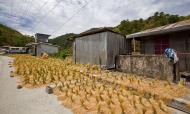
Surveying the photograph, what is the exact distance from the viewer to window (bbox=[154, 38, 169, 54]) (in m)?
11.0

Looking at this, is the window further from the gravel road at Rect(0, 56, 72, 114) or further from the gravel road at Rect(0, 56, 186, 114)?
the gravel road at Rect(0, 56, 72, 114)

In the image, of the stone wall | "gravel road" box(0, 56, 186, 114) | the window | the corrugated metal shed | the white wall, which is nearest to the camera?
"gravel road" box(0, 56, 186, 114)

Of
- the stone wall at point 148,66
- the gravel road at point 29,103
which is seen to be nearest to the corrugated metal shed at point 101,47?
the stone wall at point 148,66

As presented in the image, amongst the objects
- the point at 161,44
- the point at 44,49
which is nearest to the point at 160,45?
the point at 161,44

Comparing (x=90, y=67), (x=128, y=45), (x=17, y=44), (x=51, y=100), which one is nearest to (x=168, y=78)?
(x=51, y=100)

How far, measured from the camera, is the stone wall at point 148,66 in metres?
7.91

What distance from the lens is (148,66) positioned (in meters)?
9.03

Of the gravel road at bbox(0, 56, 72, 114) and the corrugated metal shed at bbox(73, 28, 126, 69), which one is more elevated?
the corrugated metal shed at bbox(73, 28, 126, 69)

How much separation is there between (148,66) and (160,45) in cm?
331

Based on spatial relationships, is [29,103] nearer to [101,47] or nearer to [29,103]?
[29,103]

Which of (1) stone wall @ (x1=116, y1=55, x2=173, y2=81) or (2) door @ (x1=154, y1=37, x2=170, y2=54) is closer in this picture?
(1) stone wall @ (x1=116, y1=55, x2=173, y2=81)

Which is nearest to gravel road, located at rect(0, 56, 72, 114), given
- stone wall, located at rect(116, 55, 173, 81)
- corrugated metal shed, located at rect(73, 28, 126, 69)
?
stone wall, located at rect(116, 55, 173, 81)

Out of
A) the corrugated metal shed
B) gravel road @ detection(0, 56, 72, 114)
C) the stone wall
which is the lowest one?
gravel road @ detection(0, 56, 72, 114)

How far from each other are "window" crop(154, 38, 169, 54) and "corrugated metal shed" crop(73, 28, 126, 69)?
123 inches
